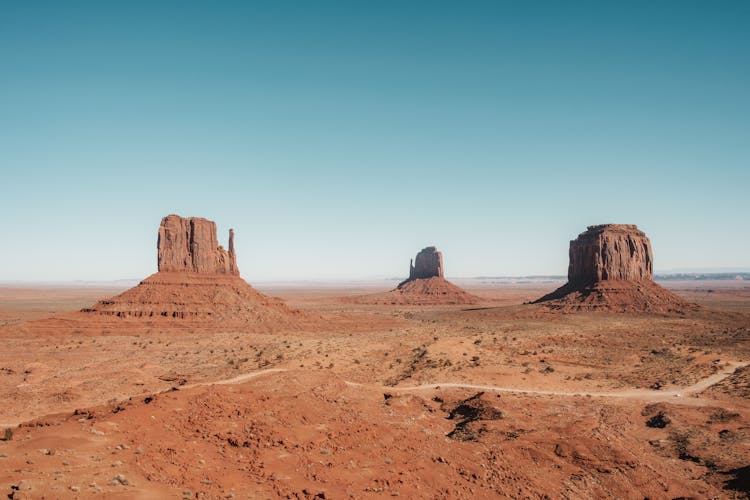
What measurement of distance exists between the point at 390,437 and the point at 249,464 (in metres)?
5.41

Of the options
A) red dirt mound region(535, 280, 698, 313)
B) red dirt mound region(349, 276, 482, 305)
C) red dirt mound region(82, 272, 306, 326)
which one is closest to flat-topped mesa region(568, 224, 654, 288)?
red dirt mound region(535, 280, 698, 313)

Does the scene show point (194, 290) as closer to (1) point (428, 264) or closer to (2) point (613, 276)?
(2) point (613, 276)

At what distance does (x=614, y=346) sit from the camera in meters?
45.5

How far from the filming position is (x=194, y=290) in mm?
62812

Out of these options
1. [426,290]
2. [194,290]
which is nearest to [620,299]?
[426,290]

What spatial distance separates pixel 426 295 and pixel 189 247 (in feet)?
248

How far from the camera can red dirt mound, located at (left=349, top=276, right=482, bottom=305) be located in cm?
12419

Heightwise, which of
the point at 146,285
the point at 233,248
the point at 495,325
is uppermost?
the point at 233,248

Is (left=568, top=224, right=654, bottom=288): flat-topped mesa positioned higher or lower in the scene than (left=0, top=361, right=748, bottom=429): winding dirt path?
higher

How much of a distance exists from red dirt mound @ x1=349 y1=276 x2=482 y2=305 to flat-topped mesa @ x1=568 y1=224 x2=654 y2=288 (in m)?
38.5

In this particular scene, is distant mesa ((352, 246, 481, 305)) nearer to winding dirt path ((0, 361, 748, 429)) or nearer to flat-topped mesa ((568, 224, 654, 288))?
flat-topped mesa ((568, 224, 654, 288))

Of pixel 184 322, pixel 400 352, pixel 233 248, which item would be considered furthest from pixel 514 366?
pixel 233 248

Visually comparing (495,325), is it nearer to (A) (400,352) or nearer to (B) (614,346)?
(B) (614,346)

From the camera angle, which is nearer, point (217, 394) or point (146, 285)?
point (217, 394)
